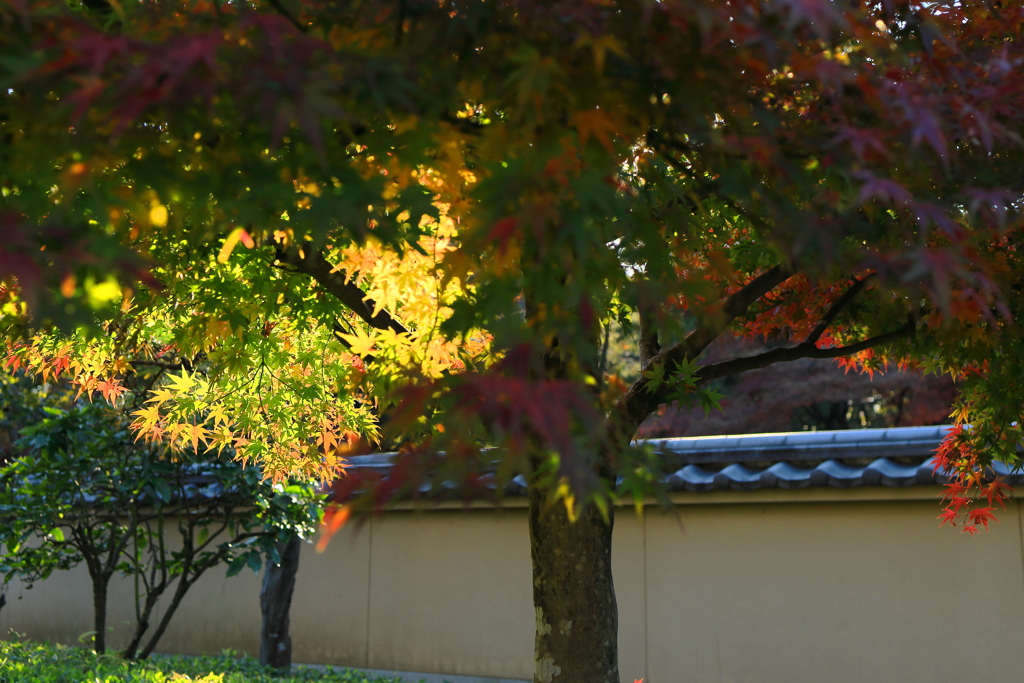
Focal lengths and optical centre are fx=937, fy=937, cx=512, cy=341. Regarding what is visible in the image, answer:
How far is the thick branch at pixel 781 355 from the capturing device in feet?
15.4

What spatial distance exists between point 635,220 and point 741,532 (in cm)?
682

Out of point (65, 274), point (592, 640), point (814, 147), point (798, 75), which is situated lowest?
point (592, 640)

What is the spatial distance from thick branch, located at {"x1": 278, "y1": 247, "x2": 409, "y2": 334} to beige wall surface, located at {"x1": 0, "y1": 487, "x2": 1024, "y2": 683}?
389cm

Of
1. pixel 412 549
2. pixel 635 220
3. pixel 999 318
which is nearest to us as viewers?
pixel 635 220

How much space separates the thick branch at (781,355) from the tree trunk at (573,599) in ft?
3.13

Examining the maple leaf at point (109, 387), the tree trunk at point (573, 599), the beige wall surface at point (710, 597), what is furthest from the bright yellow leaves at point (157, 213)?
the beige wall surface at point (710, 597)

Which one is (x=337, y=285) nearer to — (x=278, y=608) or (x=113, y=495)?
(x=278, y=608)

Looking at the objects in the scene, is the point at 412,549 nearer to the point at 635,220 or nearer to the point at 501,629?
the point at 501,629

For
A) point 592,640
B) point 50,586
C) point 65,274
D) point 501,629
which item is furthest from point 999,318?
point 50,586

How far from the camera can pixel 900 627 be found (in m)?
7.84

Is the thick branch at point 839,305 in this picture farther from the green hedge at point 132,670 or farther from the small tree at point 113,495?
the small tree at point 113,495

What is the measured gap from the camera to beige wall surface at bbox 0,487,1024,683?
7.68 meters

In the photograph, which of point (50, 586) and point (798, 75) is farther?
point (50, 586)

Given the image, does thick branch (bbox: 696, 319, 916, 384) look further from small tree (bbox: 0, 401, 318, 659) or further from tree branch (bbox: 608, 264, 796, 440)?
small tree (bbox: 0, 401, 318, 659)
